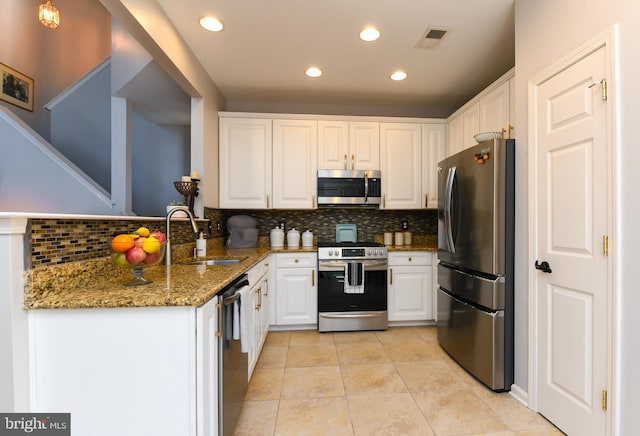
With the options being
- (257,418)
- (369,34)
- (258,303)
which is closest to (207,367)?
(257,418)

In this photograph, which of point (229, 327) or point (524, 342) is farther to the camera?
point (524, 342)

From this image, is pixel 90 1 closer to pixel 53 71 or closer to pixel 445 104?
pixel 53 71

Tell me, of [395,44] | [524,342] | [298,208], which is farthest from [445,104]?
[524,342]

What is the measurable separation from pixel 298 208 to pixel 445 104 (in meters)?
2.30

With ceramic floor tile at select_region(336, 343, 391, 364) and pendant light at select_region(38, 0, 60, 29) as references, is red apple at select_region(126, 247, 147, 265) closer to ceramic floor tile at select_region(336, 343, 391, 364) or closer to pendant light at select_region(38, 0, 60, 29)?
ceramic floor tile at select_region(336, 343, 391, 364)

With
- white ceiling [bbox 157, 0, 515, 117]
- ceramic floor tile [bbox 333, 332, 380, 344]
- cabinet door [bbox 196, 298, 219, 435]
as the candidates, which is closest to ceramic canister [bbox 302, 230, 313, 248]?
ceramic floor tile [bbox 333, 332, 380, 344]

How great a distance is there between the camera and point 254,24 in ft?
6.85

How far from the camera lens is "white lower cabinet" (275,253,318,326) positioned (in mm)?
2977

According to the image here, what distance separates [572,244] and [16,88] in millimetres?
A: 6152

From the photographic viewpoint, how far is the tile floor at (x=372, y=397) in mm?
1596

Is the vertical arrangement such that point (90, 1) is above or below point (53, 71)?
above

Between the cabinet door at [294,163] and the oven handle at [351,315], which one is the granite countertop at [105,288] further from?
the cabinet door at [294,163]

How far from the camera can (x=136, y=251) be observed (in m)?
1.21

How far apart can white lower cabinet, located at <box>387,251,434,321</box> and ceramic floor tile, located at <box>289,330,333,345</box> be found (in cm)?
75
